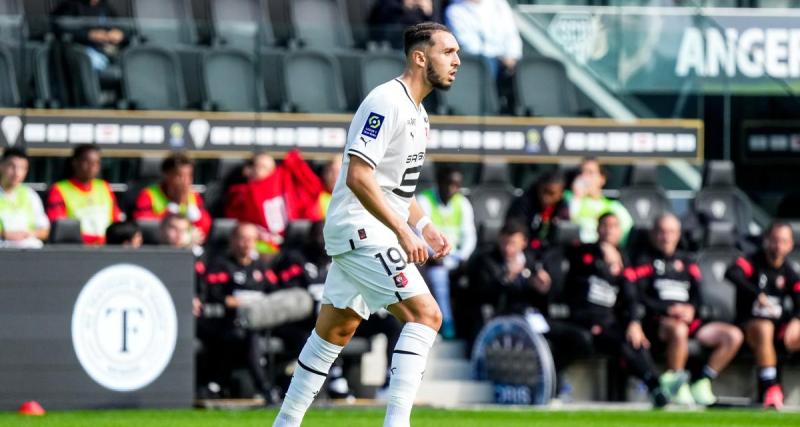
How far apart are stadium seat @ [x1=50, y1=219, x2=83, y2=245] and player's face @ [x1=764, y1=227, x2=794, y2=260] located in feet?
18.8

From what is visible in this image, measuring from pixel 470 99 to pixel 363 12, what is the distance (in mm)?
2256

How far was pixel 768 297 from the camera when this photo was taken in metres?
14.2

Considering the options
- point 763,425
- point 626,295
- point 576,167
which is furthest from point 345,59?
point 763,425

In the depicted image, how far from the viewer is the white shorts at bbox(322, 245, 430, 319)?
7.27 metres

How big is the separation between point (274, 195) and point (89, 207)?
1.48 m

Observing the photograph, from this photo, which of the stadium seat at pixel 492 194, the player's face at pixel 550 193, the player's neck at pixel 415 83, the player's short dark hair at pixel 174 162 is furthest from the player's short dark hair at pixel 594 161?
the player's neck at pixel 415 83

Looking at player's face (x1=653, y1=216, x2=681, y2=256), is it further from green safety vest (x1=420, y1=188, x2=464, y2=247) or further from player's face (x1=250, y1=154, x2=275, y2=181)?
player's face (x1=250, y1=154, x2=275, y2=181)

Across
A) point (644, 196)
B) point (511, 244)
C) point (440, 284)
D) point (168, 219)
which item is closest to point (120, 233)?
point (168, 219)

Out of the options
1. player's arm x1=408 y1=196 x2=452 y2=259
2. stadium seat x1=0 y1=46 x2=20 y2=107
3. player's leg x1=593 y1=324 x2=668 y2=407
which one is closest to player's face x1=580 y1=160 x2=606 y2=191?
player's leg x1=593 y1=324 x2=668 y2=407

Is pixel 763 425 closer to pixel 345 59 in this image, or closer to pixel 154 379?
pixel 154 379

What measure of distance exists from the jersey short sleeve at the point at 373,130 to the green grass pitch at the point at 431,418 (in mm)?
3571

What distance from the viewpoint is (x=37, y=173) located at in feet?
47.2

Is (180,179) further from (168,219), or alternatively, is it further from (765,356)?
A: (765,356)

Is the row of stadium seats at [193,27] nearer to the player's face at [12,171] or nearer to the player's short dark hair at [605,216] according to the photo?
the player's face at [12,171]
